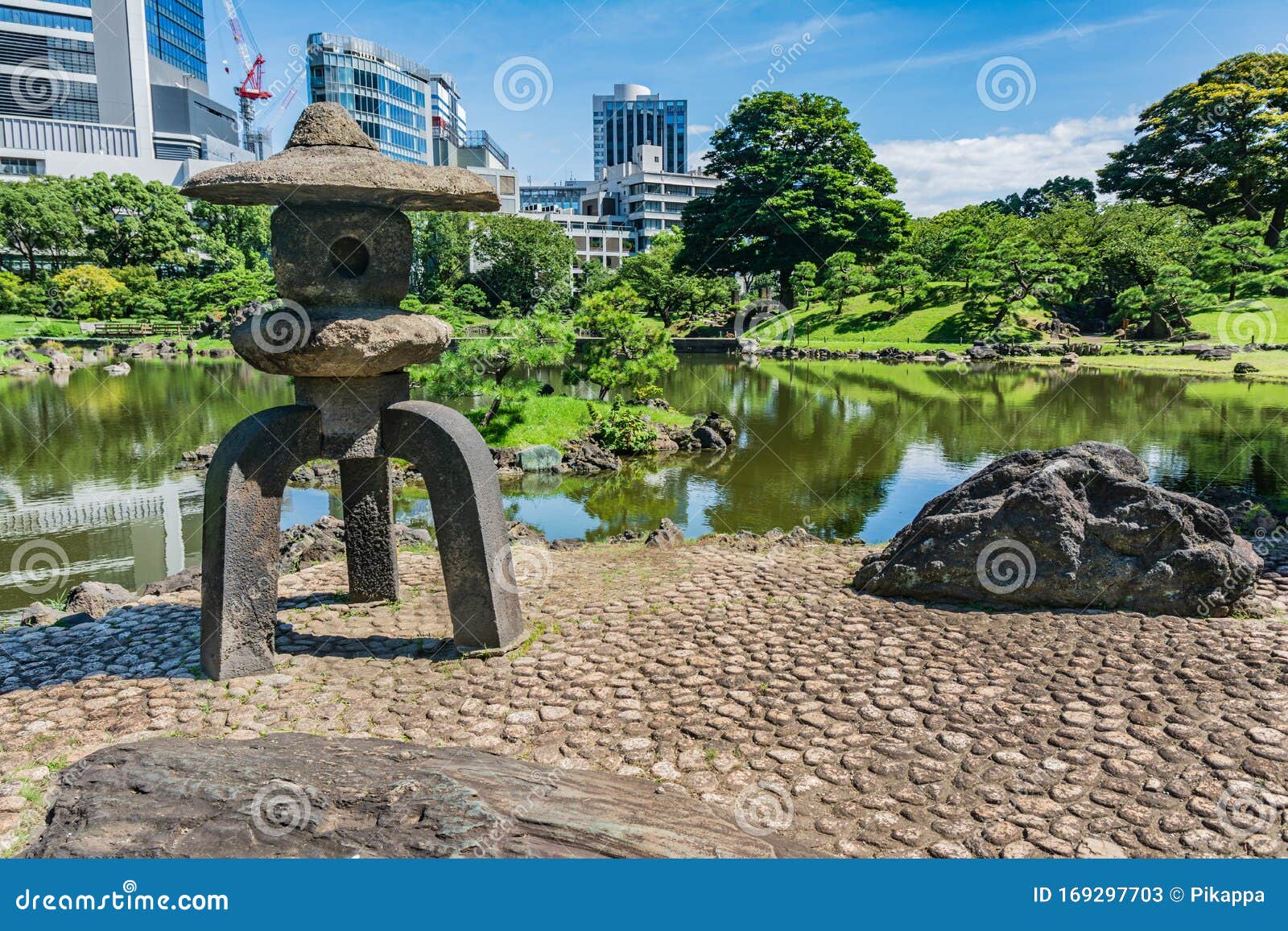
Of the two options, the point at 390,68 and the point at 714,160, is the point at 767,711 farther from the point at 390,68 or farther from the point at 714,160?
the point at 390,68

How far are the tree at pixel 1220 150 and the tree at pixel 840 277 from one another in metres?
13.6

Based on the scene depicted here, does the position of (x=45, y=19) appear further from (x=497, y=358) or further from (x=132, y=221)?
(x=497, y=358)

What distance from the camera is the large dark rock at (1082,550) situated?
714 centimetres

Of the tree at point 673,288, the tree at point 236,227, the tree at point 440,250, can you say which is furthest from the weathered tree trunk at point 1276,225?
the tree at point 236,227

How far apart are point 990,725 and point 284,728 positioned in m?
4.38

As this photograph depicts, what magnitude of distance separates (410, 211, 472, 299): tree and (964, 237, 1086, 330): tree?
107 feet

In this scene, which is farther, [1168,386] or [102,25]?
[102,25]

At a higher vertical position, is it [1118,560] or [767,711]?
[1118,560]

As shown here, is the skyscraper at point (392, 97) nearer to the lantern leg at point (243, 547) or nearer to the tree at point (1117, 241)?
the tree at point (1117, 241)

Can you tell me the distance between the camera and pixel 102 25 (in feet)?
203

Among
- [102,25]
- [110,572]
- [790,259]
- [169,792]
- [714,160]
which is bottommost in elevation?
[110,572]

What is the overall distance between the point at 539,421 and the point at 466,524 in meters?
16.2

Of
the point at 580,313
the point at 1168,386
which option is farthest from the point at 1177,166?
the point at 580,313

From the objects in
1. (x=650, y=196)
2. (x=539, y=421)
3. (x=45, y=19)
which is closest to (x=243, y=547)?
(x=539, y=421)
